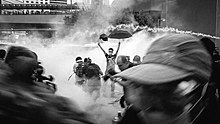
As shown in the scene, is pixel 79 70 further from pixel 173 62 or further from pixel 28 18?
pixel 28 18

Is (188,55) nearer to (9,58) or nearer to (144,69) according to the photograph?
(144,69)

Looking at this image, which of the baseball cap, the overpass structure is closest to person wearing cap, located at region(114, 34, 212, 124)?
the baseball cap

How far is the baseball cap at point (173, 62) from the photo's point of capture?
1.65m

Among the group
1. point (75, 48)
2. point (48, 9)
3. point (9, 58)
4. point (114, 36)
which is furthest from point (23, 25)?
point (9, 58)

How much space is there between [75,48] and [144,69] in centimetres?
1456

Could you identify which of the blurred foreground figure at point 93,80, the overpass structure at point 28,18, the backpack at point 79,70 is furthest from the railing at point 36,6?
the blurred foreground figure at point 93,80

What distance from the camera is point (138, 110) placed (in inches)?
69.2

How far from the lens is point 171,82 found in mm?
1651

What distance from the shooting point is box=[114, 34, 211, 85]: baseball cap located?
5.41 feet

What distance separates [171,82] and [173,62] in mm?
98

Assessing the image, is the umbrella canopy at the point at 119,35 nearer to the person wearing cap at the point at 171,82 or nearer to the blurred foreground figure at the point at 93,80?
the blurred foreground figure at the point at 93,80

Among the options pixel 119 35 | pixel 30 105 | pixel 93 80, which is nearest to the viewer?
pixel 30 105

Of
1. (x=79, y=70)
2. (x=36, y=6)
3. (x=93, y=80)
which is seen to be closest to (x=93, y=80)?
(x=93, y=80)

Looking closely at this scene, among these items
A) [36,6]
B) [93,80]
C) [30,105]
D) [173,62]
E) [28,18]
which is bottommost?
[93,80]
